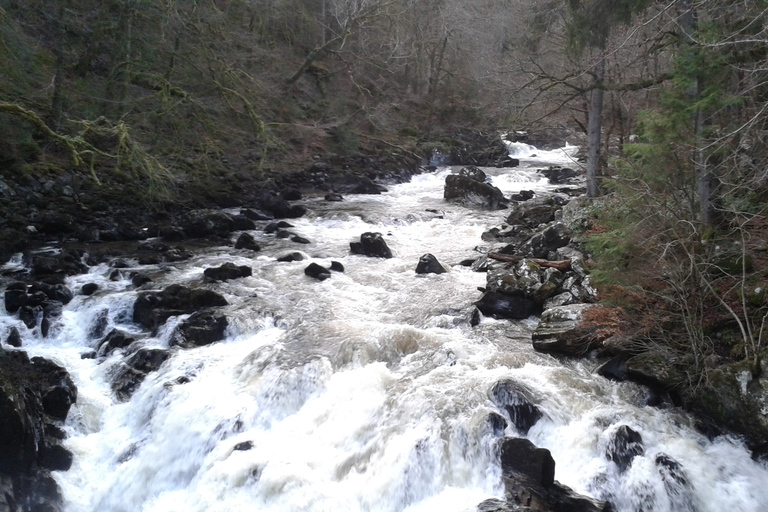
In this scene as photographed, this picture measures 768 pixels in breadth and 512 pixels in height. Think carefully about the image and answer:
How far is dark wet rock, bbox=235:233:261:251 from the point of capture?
14.7m

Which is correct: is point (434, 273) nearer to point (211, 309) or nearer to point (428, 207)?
point (211, 309)

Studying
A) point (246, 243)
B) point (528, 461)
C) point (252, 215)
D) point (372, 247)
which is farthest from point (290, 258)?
point (528, 461)

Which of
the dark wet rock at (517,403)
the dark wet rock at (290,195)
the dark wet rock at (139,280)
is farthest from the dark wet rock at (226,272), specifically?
the dark wet rock at (290,195)

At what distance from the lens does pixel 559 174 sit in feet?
84.2

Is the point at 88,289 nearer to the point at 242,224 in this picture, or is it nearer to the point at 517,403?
the point at 242,224

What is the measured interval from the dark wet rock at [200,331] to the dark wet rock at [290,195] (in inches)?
438

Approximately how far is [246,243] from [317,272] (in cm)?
305

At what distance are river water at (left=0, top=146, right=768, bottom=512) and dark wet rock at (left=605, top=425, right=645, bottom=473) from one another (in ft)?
0.25

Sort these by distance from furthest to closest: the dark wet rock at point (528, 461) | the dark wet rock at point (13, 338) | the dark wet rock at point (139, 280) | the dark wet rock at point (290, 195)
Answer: the dark wet rock at point (290, 195) < the dark wet rock at point (139, 280) < the dark wet rock at point (13, 338) < the dark wet rock at point (528, 461)

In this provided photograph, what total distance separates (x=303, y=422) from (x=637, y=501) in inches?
162

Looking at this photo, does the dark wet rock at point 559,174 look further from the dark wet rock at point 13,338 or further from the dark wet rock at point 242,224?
the dark wet rock at point 13,338

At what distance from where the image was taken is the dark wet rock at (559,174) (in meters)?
24.6

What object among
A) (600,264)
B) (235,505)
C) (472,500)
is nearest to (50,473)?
(235,505)

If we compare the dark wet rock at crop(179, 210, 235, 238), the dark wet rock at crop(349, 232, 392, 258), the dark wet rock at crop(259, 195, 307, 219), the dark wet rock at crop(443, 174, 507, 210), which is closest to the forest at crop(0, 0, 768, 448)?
the dark wet rock at crop(179, 210, 235, 238)
